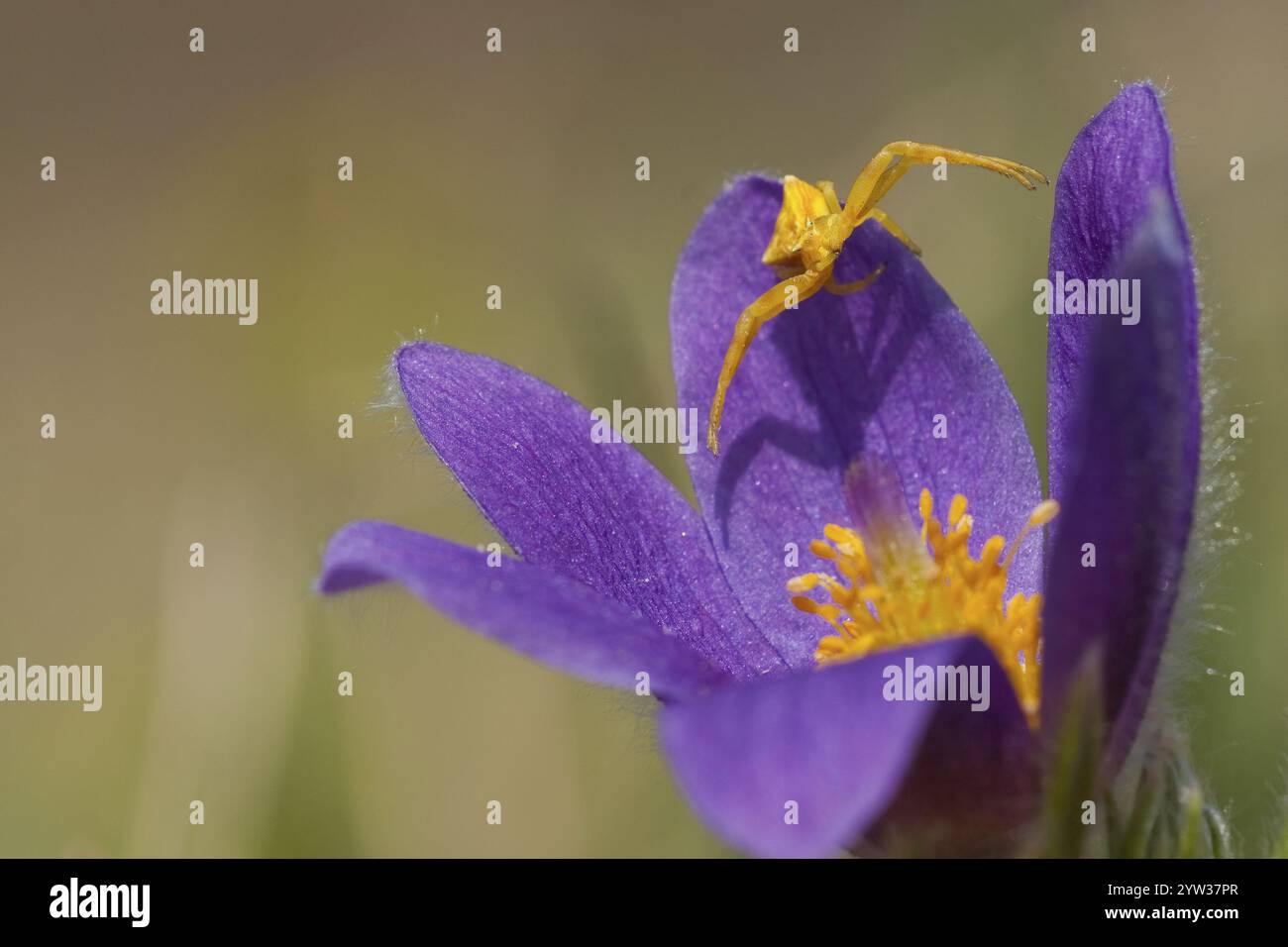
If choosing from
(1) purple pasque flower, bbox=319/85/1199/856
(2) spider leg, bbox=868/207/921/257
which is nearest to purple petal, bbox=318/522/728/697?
(1) purple pasque flower, bbox=319/85/1199/856

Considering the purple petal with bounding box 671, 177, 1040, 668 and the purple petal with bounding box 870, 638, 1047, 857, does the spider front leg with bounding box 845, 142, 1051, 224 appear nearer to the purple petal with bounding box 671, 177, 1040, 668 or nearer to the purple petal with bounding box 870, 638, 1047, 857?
the purple petal with bounding box 671, 177, 1040, 668

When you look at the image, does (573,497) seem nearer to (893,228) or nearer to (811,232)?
(811,232)

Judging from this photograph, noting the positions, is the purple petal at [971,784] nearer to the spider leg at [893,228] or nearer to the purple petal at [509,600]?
the purple petal at [509,600]

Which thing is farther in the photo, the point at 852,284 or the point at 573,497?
the point at 852,284

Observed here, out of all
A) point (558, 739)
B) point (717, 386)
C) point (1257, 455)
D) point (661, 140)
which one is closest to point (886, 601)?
point (717, 386)

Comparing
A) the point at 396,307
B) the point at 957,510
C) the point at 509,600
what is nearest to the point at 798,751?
the point at 509,600
